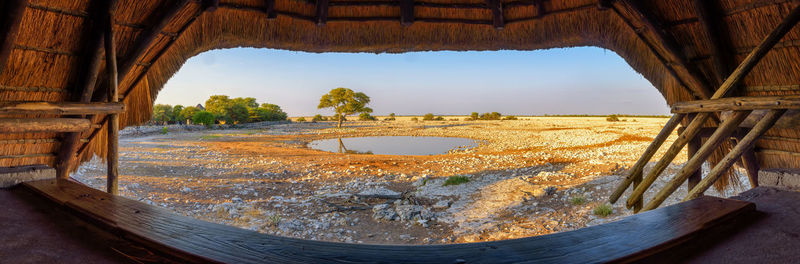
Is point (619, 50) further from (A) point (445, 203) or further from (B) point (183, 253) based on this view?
(B) point (183, 253)

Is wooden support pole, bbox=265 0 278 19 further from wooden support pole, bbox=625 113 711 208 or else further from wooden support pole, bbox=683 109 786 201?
wooden support pole, bbox=683 109 786 201

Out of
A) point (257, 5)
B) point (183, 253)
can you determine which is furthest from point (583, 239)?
point (257, 5)

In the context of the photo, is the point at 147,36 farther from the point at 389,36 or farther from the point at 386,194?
the point at 386,194

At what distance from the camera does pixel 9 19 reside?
113 inches

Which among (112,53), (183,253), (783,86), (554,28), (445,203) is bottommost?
(445,203)

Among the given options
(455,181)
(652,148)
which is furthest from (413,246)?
(455,181)

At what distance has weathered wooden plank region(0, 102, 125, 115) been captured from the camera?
335 centimetres

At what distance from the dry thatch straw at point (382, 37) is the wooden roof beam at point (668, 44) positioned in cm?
5

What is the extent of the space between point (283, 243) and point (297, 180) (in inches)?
293

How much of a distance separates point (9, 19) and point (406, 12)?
12.6 ft

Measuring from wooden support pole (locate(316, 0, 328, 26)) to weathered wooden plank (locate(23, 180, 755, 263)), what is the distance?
3.96 metres

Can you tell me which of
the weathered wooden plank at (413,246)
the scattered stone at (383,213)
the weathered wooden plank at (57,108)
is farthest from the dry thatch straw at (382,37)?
the weathered wooden plank at (413,246)

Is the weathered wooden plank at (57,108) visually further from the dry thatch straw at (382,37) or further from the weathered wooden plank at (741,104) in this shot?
the weathered wooden plank at (741,104)

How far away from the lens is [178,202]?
6.16 meters
